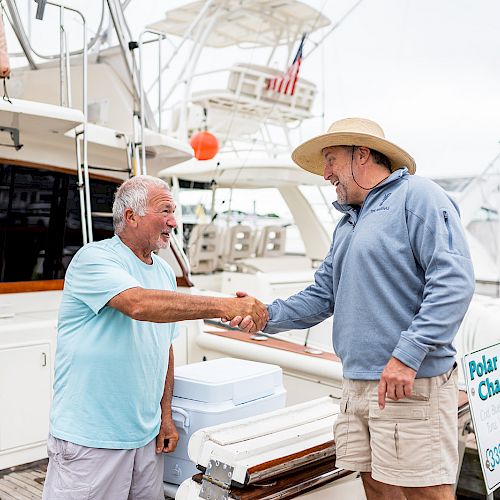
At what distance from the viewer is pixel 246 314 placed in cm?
254

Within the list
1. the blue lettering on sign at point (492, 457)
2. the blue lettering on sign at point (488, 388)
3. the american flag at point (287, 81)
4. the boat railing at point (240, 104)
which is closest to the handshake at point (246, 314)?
the blue lettering on sign at point (488, 388)

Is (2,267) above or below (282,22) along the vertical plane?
below

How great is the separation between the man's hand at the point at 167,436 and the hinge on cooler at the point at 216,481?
349mm

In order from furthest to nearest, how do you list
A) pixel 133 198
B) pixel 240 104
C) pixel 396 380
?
pixel 240 104
pixel 133 198
pixel 396 380

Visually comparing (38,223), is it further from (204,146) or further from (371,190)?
(204,146)

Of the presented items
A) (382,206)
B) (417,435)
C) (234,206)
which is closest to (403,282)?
(382,206)

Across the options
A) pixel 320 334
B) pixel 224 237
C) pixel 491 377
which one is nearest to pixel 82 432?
pixel 491 377

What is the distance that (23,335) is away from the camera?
3.73 m

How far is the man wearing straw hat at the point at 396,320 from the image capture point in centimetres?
196

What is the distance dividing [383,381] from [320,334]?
12.5ft

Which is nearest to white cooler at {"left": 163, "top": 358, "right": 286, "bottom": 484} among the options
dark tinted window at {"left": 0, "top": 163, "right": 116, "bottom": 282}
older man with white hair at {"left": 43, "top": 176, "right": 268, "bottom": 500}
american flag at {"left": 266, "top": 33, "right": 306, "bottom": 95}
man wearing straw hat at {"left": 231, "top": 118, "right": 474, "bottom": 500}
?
older man with white hair at {"left": 43, "top": 176, "right": 268, "bottom": 500}

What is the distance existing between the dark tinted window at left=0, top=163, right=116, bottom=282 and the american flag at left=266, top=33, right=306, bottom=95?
234 inches

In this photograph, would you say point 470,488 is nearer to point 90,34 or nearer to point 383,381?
point 383,381

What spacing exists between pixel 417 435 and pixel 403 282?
0.49 m
